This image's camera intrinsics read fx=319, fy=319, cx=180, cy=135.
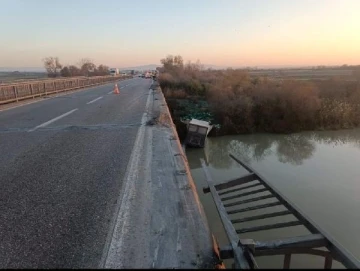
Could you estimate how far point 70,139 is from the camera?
26.6 ft

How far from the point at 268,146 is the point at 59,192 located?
17826 mm

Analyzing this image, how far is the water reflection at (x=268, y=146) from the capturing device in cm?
1734

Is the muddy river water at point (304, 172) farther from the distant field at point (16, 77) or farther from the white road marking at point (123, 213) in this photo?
the distant field at point (16, 77)

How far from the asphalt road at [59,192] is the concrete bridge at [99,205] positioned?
0.01 metres

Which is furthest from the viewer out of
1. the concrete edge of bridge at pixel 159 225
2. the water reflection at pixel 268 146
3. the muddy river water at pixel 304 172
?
the water reflection at pixel 268 146

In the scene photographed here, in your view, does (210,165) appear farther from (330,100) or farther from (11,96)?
(330,100)

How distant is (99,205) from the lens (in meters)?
4.19

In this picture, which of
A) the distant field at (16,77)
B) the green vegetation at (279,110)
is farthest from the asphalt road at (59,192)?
the distant field at (16,77)

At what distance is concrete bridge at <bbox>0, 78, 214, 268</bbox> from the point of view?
3.10 metres

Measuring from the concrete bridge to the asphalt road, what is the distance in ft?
0.04

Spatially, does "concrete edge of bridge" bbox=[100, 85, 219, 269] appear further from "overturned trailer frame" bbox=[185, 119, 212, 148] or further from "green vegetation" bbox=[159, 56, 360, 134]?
"green vegetation" bbox=[159, 56, 360, 134]

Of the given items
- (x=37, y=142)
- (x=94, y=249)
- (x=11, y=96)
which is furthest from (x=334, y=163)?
(x=11, y=96)

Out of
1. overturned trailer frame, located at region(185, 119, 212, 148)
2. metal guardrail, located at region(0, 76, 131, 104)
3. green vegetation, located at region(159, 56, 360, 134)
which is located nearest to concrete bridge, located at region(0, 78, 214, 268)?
overturned trailer frame, located at region(185, 119, 212, 148)

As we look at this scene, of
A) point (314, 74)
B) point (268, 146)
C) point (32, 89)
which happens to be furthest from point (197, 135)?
point (314, 74)
